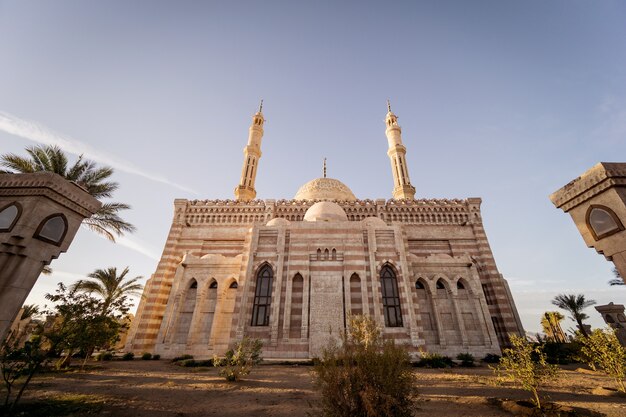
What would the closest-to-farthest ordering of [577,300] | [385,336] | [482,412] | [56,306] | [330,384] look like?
[330,384] < [482,412] < [56,306] < [385,336] < [577,300]

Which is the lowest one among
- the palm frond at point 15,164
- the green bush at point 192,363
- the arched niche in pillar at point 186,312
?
the green bush at point 192,363

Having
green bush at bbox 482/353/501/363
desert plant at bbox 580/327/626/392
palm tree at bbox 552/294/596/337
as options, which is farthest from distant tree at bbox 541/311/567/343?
desert plant at bbox 580/327/626/392

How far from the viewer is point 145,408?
6539mm

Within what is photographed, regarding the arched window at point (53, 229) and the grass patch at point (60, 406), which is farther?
the grass patch at point (60, 406)

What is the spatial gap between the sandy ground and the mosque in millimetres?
3891

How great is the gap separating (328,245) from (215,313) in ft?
28.0

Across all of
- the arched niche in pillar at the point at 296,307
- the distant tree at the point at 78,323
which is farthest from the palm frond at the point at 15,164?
the arched niche in pillar at the point at 296,307

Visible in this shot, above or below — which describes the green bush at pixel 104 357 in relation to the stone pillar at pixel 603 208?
below

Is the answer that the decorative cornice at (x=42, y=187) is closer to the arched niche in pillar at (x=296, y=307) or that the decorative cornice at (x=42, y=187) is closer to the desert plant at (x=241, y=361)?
the desert plant at (x=241, y=361)

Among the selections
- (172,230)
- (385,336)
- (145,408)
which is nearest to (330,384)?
(145,408)

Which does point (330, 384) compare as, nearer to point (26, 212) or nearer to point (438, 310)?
point (26, 212)

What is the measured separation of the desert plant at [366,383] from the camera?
4461mm

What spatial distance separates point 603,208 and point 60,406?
12.4 metres

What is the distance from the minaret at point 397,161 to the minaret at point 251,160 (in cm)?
1545
